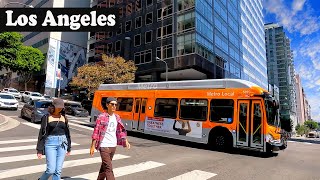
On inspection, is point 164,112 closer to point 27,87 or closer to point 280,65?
point 27,87

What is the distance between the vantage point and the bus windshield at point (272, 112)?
11.6 metres

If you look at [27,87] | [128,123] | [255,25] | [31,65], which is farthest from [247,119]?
[255,25]

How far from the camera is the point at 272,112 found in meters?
11.8

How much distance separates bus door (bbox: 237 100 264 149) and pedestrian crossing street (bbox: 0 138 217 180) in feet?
14.6

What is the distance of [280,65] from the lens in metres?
172

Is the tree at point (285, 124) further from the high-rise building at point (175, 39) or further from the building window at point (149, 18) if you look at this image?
the building window at point (149, 18)

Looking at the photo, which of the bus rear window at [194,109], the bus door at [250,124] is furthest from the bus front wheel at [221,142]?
the bus rear window at [194,109]

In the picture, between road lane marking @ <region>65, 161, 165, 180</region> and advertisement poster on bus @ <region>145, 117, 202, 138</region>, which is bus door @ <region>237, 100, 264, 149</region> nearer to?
advertisement poster on bus @ <region>145, 117, 202, 138</region>

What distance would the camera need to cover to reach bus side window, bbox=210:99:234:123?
40.2 ft

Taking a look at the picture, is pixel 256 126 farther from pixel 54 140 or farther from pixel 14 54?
pixel 14 54

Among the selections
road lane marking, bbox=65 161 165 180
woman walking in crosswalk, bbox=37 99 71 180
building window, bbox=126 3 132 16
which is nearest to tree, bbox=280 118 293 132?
road lane marking, bbox=65 161 165 180

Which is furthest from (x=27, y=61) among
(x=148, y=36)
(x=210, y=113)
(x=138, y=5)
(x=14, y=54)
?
(x=210, y=113)

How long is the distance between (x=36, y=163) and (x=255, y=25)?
98.7 metres

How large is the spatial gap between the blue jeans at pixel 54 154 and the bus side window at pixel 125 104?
11459 millimetres
